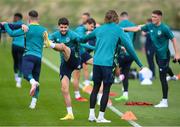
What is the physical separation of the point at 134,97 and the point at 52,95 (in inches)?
93.1

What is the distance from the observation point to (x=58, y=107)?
812 inches

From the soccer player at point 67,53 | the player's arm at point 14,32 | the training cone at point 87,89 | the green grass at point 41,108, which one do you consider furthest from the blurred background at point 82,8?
the soccer player at point 67,53

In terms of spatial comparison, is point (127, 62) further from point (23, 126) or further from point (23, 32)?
point (23, 126)

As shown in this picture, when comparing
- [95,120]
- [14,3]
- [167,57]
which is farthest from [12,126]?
[14,3]

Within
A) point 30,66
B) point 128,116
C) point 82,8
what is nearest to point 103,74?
point 128,116

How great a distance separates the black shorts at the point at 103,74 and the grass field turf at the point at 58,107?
3.08 feet

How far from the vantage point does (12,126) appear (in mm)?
17000

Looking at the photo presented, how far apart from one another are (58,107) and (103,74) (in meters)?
3.16

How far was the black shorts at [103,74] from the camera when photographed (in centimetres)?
1773

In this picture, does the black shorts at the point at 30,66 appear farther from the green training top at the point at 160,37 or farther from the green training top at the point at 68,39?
the green training top at the point at 160,37

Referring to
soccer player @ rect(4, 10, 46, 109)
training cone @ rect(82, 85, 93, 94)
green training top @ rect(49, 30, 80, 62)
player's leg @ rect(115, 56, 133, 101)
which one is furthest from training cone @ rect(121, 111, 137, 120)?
training cone @ rect(82, 85, 93, 94)

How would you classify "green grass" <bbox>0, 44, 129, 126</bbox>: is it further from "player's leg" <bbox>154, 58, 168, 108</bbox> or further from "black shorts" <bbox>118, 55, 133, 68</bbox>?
"player's leg" <bbox>154, 58, 168, 108</bbox>

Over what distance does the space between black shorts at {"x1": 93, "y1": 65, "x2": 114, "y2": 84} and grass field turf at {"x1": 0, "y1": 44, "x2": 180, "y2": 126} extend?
938mm

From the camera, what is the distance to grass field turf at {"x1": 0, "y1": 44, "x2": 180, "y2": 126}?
58.7ft
